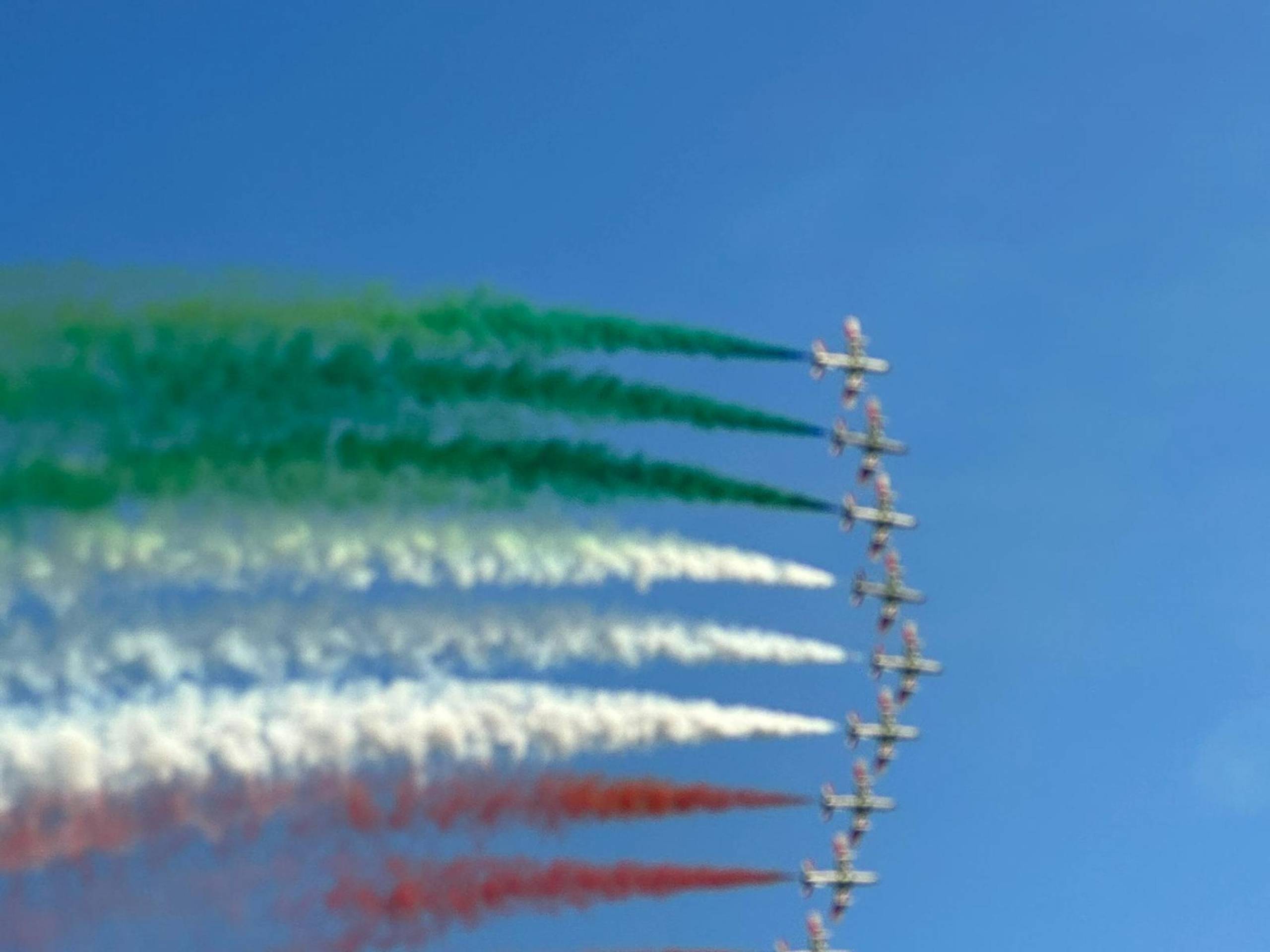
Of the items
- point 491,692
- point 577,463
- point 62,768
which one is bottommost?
point 62,768

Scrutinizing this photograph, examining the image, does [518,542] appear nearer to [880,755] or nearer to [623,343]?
[623,343]

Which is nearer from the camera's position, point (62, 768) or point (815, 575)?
point (62, 768)

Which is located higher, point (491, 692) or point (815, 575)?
point (815, 575)

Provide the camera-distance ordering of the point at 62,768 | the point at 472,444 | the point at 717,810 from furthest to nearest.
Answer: the point at 717,810 → the point at 472,444 → the point at 62,768

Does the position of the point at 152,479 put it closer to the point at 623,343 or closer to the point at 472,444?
the point at 472,444

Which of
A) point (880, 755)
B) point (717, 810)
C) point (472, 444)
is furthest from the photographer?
point (880, 755)

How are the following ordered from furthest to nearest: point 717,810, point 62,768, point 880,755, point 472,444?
point 880,755 < point 717,810 < point 472,444 < point 62,768

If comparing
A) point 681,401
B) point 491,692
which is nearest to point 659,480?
point 681,401

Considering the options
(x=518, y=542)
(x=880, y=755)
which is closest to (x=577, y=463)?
(x=518, y=542)

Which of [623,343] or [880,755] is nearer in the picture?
[623,343]
